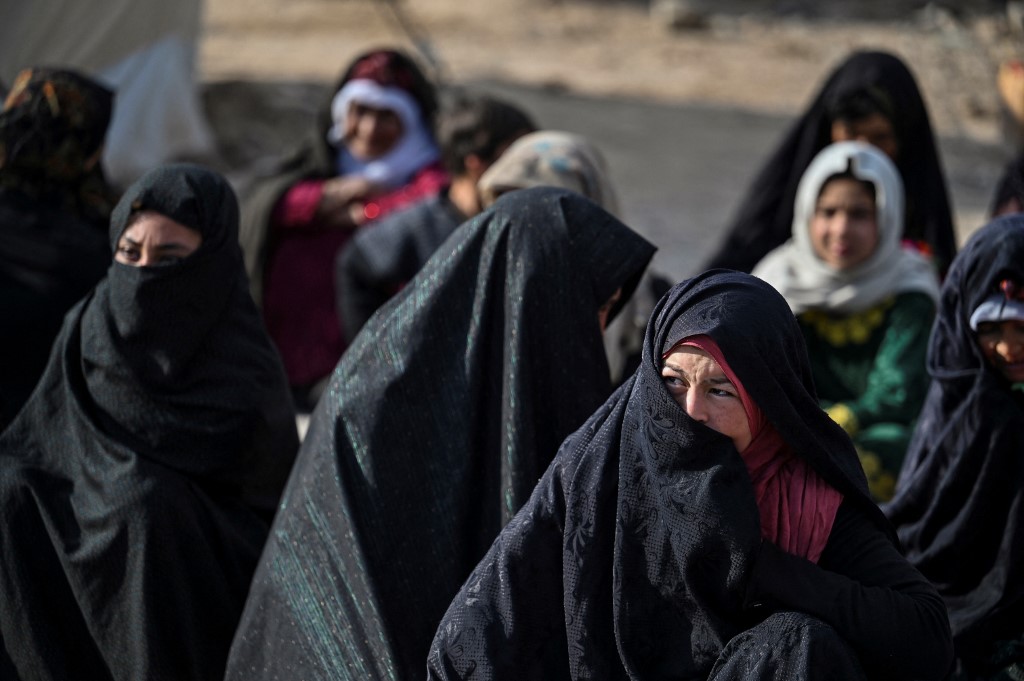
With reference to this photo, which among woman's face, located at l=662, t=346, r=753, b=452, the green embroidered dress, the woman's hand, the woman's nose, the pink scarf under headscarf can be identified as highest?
woman's face, located at l=662, t=346, r=753, b=452

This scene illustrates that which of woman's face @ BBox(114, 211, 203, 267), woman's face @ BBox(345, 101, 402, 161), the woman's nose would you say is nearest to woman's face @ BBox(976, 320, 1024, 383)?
the woman's nose

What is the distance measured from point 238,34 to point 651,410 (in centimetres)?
1172

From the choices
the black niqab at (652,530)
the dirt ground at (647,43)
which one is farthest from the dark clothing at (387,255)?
the dirt ground at (647,43)

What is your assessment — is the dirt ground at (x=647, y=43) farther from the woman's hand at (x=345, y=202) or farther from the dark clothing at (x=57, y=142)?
the dark clothing at (x=57, y=142)

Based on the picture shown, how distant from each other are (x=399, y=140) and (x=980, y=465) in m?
3.20

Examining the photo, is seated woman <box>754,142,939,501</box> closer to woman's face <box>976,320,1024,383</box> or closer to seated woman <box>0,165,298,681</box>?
woman's face <box>976,320,1024,383</box>

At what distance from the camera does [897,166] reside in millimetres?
5223

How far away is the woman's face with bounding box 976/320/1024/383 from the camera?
3188mm

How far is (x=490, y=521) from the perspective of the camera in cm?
298

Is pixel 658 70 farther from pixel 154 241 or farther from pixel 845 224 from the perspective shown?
pixel 154 241

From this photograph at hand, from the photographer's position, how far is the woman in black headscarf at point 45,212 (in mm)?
4156

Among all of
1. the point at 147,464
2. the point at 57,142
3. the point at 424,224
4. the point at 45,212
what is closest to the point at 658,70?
the point at 424,224

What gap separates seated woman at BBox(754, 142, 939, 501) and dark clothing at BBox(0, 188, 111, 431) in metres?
2.07

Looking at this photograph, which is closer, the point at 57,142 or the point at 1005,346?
the point at 1005,346
